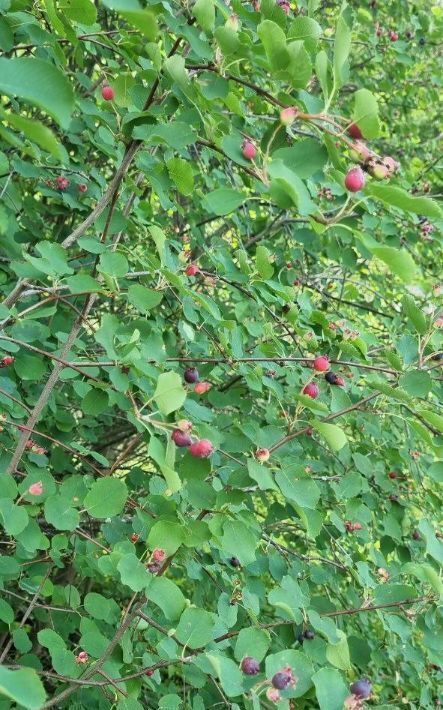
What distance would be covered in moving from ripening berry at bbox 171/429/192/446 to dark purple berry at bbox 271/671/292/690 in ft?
1.28

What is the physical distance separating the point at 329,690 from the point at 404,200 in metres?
0.75

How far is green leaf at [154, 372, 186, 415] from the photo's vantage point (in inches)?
42.9

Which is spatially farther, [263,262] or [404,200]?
[263,262]

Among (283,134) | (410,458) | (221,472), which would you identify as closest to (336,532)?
(410,458)

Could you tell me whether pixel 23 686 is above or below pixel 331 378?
above

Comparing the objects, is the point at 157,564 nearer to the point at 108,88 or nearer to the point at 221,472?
the point at 221,472

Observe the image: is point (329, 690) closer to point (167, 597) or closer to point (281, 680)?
point (281, 680)

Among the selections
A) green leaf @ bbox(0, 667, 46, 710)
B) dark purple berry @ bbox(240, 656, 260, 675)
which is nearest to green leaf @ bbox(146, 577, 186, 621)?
dark purple berry @ bbox(240, 656, 260, 675)

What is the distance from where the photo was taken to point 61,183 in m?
2.21

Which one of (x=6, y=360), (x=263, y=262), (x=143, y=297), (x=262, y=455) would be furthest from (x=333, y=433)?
(x=6, y=360)

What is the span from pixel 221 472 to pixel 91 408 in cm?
36

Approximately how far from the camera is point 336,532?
2.27m

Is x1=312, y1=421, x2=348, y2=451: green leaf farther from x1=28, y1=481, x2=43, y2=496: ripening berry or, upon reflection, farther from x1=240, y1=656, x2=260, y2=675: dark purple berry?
x1=28, y1=481, x2=43, y2=496: ripening berry

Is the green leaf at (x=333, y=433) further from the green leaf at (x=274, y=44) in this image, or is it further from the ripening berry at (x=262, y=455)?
the green leaf at (x=274, y=44)
